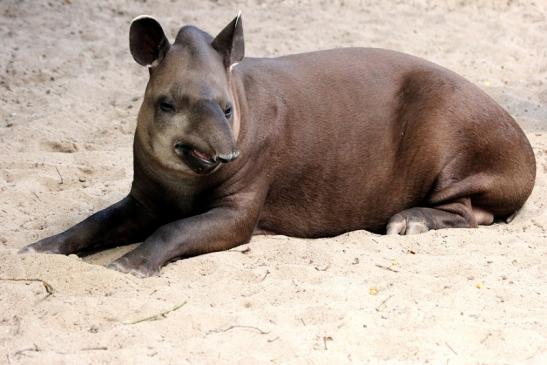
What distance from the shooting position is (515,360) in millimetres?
4047

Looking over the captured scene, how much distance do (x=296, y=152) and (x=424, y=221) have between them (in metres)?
0.87

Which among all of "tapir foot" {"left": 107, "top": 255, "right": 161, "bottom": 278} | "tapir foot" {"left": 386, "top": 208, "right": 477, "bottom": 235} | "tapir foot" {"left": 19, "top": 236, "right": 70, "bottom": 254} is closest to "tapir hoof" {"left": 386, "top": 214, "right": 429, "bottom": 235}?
"tapir foot" {"left": 386, "top": 208, "right": 477, "bottom": 235}

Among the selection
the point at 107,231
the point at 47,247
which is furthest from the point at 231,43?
the point at 47,247

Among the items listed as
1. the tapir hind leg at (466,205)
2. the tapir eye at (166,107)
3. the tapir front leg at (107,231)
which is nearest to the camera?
the tapir eye at (166,107)

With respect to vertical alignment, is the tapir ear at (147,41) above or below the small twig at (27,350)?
above

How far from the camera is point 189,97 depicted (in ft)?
16.6

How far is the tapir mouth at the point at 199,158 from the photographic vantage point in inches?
191

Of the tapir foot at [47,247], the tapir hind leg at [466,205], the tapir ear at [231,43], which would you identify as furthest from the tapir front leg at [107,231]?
the tapir hind leg at [466,205]

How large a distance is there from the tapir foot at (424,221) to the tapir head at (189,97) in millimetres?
1185

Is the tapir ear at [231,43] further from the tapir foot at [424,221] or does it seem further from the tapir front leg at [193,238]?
the tapir foot at [424,221]

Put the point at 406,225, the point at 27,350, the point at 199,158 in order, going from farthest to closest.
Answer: the point at 406,225
the point at 199,158
the point at 27,350

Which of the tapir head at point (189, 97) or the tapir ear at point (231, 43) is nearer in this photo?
the tapir head at point (189, 97)

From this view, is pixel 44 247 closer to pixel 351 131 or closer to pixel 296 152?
pixel 296 152

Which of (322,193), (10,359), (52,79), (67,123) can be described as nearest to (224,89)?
(322,193)
